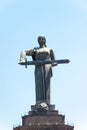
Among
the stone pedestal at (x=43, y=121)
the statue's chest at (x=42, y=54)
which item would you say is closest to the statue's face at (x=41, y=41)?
the statue's chest at (x=42, y=54)

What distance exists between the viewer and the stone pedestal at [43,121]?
1425 inches

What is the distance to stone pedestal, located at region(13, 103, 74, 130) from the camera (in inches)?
1425

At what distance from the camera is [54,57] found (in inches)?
1538

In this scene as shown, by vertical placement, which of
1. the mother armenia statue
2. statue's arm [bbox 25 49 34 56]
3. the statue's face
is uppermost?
the statue's face

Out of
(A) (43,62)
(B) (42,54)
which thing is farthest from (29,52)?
(A) (43,62)

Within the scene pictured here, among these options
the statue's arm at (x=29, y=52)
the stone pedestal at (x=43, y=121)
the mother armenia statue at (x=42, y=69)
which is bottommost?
the stone pedestal at (x=43, y=121)

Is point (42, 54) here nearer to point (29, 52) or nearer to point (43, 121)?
point (29, 52)

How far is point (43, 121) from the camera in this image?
3694 cm

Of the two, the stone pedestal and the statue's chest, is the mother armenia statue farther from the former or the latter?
the stone pedestal

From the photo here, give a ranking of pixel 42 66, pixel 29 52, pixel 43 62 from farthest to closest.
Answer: pixel 29 52 < pixel 42 66 < pixel 43 62

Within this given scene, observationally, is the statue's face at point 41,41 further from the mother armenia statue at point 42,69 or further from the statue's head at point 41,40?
the mother armenia statue at point 42,69

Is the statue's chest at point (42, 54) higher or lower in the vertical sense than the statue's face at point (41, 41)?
lower

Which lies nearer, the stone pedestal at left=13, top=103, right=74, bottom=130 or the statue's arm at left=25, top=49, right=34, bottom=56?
the stone pedestal at left=13, top=103, right=74, bottom=130

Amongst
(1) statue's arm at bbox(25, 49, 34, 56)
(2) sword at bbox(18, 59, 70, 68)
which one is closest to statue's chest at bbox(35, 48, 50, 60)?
(2) sword at bbox(18, 59, 70, 68)
